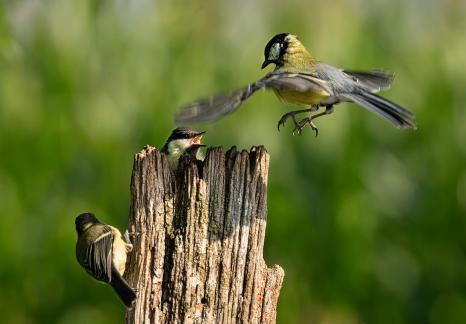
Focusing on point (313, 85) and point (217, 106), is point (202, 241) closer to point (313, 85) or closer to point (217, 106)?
point (217, 106)

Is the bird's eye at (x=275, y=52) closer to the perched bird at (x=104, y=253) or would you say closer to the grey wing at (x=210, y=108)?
the grey wing at (x=210, y=108)

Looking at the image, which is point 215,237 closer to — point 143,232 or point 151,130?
point 143,232

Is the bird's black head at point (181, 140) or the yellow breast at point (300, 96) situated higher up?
the yellow breast at point (300, 96)

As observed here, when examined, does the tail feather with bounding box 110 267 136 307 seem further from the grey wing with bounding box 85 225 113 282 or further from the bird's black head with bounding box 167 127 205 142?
the bird's black head with bounding box 167 127 205 142

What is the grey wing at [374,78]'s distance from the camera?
5.44 m

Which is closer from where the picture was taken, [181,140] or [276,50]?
[276,50]

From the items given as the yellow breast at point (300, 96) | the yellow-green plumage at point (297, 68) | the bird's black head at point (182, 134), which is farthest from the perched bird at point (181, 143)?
the yellow breast at point (300, 96)

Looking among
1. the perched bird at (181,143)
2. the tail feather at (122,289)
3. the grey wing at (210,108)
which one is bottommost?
the tail feather at (122,289)

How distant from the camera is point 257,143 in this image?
403 inches

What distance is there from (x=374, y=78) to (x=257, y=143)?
188 inches

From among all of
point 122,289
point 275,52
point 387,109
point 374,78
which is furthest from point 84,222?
point 387,109

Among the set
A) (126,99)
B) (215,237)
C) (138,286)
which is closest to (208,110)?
(215,237)

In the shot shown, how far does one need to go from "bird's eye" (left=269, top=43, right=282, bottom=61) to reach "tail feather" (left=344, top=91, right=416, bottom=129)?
554 mm

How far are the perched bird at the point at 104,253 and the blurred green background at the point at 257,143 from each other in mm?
3812
